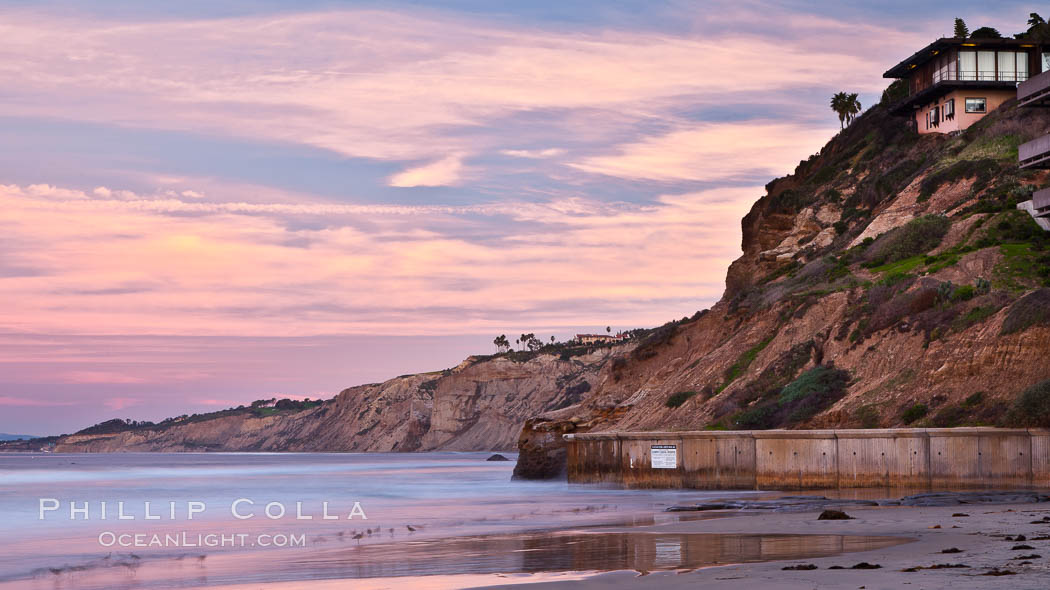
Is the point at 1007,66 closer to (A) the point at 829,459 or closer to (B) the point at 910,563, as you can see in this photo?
(A) the point at 829,459

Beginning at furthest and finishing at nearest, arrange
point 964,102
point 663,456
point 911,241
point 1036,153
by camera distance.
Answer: point 964,102 < point 911,241 < point 1036,153 < point 663,456

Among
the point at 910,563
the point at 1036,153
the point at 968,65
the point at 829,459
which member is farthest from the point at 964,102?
the point at 910,563

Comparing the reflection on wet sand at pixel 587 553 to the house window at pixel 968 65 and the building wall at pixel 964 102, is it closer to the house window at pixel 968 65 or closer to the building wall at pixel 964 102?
the building wall at pixel 964 102

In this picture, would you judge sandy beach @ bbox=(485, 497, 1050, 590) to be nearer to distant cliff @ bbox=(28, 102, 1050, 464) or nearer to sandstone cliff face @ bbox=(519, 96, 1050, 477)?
distant cliff @ bbox=(28, 102, 1050, 464)

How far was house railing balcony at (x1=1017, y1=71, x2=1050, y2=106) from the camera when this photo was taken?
44.8m

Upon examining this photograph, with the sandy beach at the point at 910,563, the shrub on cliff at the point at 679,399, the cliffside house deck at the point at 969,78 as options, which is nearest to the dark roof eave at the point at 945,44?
the cliffside house deck at the point at 969,78

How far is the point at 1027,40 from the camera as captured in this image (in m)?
73.8

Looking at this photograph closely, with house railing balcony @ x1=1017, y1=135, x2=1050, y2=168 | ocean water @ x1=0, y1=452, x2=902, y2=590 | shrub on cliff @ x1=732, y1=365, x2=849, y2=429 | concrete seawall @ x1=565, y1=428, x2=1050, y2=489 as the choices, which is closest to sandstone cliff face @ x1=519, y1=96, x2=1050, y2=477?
shrub on cliff @ x1=732, y1=365, x2=849, y2=429

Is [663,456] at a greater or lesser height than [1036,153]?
lesser

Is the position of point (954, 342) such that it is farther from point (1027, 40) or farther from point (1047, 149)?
point (1027, 40)

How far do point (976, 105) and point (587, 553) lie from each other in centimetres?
6181

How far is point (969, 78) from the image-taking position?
7338cm

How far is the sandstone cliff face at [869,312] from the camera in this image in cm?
3762

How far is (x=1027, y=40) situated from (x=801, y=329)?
36.8 metres
